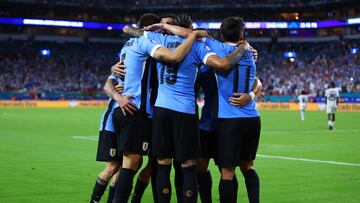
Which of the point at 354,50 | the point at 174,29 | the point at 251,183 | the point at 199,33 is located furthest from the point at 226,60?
the point at 354,50

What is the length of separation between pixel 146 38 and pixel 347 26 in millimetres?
68621

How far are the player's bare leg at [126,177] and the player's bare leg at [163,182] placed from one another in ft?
1.19

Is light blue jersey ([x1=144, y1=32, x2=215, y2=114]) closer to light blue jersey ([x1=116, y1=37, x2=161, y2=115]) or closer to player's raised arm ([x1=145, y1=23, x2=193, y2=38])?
player's raised arm ([x1=145, y1=23, x2=193, y2=38])

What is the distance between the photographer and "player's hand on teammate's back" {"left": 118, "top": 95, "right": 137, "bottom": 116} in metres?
7.37

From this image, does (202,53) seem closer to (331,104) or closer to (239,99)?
(239,99)

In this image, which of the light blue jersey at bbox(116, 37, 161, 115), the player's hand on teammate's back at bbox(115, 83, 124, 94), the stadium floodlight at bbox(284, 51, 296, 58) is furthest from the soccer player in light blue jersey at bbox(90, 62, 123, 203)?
the stadium floodlight at bbox(284, 51, 296, 58)

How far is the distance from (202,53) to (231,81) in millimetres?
687

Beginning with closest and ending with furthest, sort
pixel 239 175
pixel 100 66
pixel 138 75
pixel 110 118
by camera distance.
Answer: pixel 138 75, pixel 110 118, pixel 239 175, pixel 100 66

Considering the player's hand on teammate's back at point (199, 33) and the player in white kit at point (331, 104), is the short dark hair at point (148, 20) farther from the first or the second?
the player in white kit at point (331, 104)

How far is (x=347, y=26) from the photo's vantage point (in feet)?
237

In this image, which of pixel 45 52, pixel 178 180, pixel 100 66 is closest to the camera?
pixel 178 180

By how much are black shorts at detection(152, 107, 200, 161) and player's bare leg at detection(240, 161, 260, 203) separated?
1.10 metres

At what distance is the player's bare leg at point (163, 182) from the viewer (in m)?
7.20

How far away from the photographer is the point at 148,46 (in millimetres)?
7215
